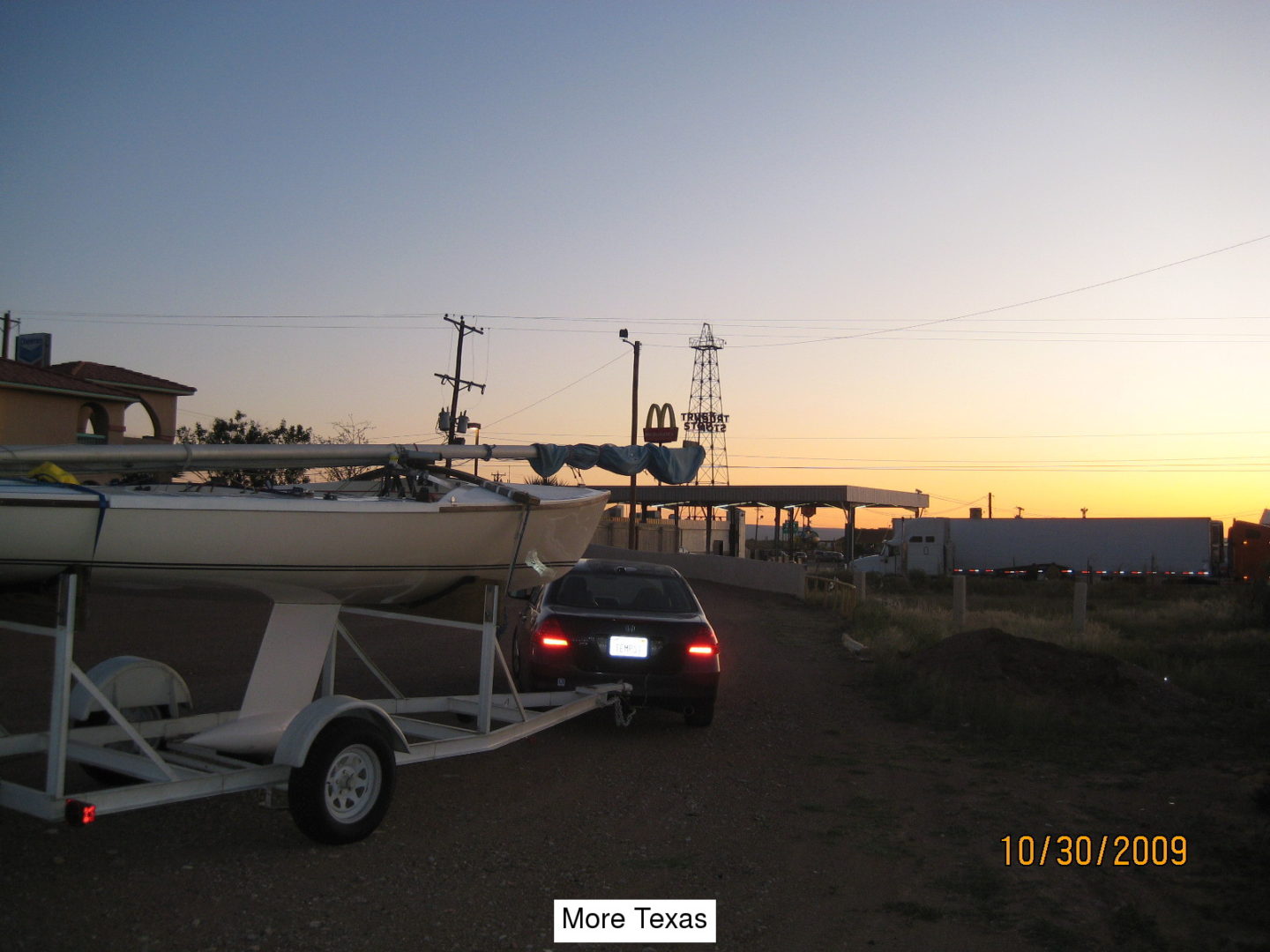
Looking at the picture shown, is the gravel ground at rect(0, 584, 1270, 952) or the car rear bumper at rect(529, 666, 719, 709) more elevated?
the car rear bumper at rect(529, 666, 719, 709)

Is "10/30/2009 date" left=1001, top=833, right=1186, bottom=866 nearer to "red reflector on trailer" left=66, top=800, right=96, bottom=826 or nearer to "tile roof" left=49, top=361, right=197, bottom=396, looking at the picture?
Result: "red reflector on trailer" left=66, top=800, right=96, bottom=826

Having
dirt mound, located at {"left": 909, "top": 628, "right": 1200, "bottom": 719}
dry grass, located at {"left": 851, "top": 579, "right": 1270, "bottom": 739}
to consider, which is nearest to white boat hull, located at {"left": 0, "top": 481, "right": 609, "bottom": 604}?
dry grass, located at {"left": 851, "top": 579, "right": 1270, "bottom": 739}

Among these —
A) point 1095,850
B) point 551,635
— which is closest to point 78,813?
point 551,635

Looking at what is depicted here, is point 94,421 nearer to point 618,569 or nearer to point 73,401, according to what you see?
point 73,401

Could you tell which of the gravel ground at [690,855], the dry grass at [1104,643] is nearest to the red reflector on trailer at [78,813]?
the gravel ground at [690,855]

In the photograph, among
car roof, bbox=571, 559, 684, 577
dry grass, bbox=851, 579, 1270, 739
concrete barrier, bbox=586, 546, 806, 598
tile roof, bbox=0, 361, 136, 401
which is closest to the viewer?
car roof, bbox=571, 559, 684, 577

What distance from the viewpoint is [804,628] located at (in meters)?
19.9

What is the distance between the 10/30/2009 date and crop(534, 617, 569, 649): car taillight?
12.1 ft

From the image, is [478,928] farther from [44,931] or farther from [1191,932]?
[1191,932]

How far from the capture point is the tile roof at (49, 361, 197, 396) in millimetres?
23969

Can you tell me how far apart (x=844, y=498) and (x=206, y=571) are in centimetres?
4946

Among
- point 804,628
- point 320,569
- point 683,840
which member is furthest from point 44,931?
point 804,628

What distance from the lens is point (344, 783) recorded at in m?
5.40

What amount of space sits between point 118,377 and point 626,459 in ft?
66.6
